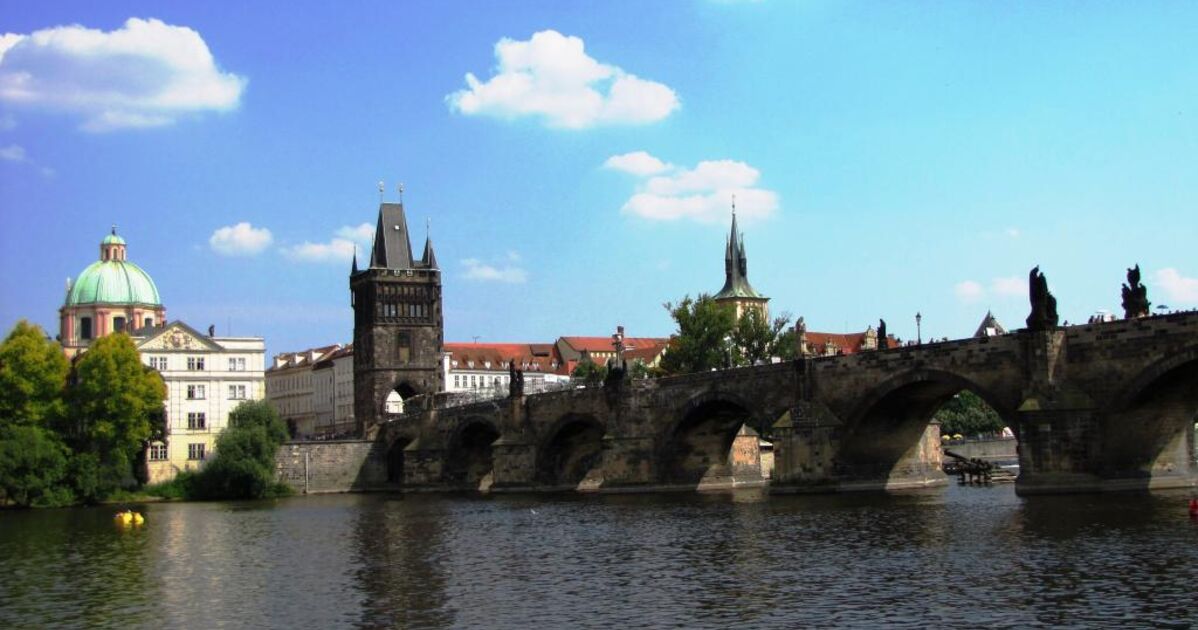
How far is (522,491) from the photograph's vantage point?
3137 inches

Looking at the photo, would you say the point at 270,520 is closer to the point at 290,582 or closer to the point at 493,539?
the point at 493,539

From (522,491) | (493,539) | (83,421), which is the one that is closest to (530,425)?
(522,491)

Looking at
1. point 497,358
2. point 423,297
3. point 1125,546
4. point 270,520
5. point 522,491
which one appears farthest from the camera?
point 497,358

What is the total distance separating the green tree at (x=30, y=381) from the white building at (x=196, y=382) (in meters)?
15.3

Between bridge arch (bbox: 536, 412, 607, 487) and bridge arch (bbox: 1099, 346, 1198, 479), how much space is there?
120 feet

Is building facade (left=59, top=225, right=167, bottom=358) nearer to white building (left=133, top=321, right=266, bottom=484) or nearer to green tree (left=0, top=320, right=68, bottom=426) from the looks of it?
white building (left=133, top=321, right=266, bottom=484)

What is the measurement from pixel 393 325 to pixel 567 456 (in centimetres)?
3658

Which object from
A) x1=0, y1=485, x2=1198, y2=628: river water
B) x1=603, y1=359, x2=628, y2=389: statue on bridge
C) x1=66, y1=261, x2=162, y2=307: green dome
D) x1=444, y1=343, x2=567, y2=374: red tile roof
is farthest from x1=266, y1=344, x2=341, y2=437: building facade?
x1=0, y1=485, x2=1198, y2=628: river water

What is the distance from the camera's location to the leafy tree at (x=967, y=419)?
11125 centimetres

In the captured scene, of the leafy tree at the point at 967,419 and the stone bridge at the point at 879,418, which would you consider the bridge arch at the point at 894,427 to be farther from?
the leafy tree at the point at 967,419

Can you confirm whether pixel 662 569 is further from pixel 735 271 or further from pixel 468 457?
pixel 735 271

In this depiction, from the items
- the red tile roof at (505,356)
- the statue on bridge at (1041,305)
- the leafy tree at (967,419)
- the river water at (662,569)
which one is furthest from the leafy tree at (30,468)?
the red tile roof at (505,356)

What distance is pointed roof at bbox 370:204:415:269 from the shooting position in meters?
115

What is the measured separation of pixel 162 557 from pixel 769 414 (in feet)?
88.5
